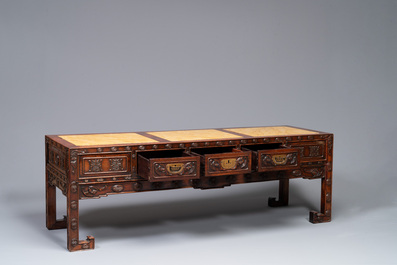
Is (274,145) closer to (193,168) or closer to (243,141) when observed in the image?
(243,141)

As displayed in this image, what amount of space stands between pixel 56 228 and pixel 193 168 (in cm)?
123

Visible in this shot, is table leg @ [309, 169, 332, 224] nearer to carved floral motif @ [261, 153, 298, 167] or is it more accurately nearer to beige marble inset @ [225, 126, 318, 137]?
beige marble inset @ [225, 126, 318, 137]

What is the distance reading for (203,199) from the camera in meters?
5.71

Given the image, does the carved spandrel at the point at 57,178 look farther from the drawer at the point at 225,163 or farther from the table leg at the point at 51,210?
the drawer at the point at 225,163

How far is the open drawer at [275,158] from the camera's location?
14.9 ft

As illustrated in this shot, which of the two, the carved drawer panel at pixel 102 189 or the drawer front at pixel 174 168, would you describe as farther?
the carved drawer panel at pixel 102 189

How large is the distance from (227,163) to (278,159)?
1.35 ft

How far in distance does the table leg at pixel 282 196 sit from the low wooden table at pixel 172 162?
1.58ft

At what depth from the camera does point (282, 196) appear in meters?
5.57

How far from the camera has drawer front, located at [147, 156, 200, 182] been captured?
165 inches

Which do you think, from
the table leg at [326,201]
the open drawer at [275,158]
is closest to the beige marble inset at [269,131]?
the open drawer at [275,158]

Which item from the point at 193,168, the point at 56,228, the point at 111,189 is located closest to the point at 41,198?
the point at 56,228

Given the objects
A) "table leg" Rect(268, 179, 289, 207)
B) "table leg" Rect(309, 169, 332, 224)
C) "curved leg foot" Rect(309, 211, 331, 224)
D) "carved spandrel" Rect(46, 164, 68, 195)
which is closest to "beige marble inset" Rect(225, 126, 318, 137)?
"table leg" Rect(309, 169, 332, 224)

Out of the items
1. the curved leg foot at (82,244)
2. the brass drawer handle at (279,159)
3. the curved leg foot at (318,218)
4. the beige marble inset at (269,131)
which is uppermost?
the beige marble inset at (269,131)
